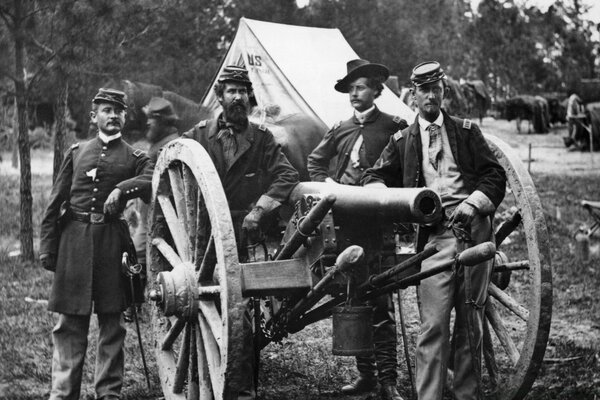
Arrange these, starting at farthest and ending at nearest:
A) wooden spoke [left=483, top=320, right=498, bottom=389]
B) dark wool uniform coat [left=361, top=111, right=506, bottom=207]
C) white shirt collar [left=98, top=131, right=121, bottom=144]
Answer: white shirt collar [left=98, top=131, right=121, bottom=144]
wooden spoke [left=483, top=320, right=498, bottom=389]
dark wool uniform coat [left=361, top=111, right=506, bottom=207]

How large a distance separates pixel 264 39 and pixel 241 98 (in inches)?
211

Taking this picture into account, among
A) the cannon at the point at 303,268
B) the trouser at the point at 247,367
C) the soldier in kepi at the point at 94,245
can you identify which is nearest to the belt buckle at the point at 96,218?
the soldier in kepi at the point at 94,245

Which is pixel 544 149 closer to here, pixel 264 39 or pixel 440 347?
pixel 264 39

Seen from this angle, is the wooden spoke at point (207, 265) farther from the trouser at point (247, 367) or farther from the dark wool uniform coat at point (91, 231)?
the dark wool uniform coat at point (91, 231)

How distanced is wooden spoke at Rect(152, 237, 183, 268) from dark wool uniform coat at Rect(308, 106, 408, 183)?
5.24 ft

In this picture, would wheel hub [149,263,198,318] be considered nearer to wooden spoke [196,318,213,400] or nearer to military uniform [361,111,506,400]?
wooden spoke [196,318,213,400]

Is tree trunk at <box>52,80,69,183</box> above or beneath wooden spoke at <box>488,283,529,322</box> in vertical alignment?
above

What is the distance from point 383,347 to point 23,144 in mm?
5948

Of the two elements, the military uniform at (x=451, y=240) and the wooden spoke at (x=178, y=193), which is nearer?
the military uniform at (x=451, y=240)

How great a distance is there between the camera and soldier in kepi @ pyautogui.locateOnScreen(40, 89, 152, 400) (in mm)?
4793

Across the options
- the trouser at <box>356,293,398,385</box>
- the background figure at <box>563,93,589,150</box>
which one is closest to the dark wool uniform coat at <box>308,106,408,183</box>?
the trouser at <box>356,293,398,385</box>

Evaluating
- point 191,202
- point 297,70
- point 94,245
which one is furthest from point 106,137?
point 297,70

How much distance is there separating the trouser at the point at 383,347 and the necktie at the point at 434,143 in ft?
3.87

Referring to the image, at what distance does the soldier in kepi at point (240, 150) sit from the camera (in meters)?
4.55
